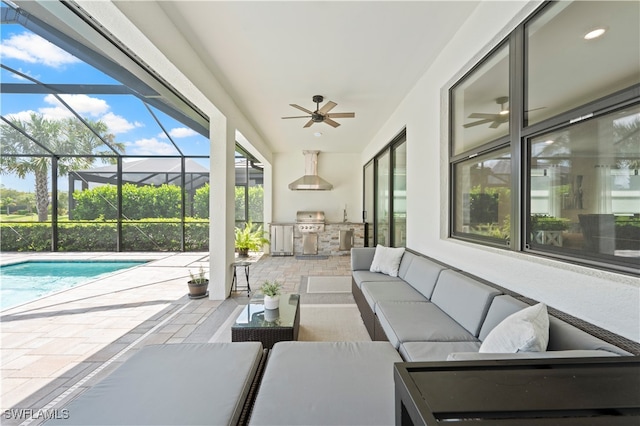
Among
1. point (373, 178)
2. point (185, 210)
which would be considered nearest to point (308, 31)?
point (373, 178)

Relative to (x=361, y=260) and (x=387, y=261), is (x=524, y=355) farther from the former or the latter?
(x=361, y=260)

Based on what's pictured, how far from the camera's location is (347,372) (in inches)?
53.4

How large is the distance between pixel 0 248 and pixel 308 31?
31.2 ft

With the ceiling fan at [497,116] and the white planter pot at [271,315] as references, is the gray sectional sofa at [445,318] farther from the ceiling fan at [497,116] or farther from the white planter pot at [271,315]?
the ceiling fan at [497,116]

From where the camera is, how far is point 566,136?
1.65 meters

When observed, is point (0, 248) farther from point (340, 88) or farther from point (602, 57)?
point (602, 57)

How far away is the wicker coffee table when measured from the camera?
2148mm

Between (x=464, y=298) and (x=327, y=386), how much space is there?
4.25ft

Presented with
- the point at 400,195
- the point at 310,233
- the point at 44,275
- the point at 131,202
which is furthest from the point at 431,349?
the point at 131,202

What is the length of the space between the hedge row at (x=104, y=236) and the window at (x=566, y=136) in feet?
23.8

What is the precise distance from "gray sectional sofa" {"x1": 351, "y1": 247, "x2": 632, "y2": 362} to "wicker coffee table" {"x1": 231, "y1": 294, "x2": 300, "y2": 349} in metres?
0.77

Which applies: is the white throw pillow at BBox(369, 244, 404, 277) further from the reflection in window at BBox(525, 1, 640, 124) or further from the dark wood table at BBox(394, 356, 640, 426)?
→ the dark wood table at BBox(394, 356, 640, 426)

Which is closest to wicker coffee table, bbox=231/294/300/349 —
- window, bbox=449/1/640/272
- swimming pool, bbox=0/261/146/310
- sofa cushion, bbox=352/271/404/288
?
sofa cushion, bbox=352/271/404/288

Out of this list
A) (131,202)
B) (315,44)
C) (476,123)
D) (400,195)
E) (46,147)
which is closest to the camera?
(476,123)
